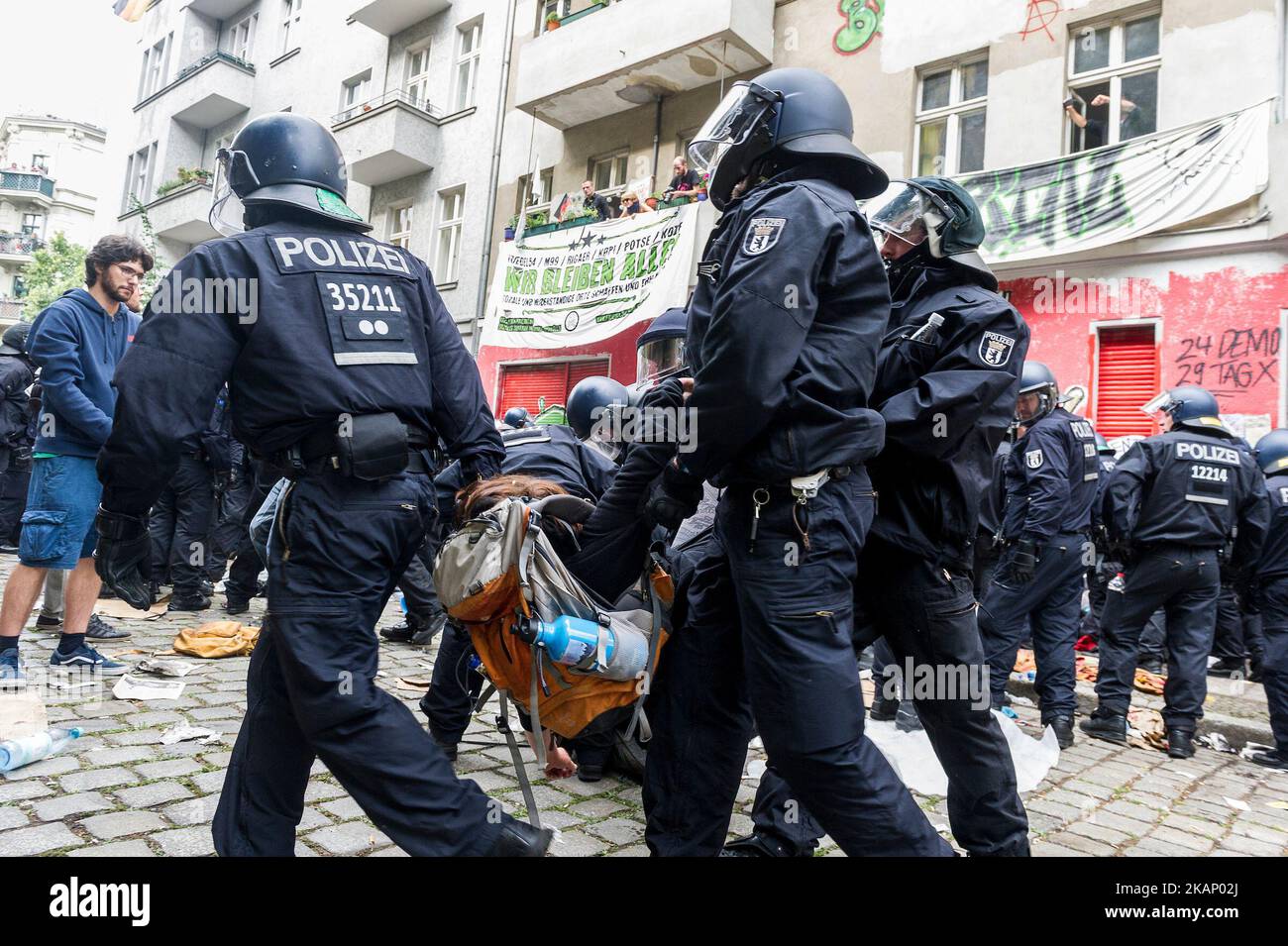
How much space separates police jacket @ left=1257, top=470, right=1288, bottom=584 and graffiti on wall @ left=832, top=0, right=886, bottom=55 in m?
8.82

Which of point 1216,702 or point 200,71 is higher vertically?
point 200,71

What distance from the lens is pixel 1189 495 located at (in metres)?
4.93

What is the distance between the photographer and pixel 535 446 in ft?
10.1

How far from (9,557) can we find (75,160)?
7709 centimetres

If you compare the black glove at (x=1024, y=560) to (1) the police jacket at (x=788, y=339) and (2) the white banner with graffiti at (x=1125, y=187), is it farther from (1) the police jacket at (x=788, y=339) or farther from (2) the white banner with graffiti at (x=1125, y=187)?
(2) the white banner with graffiti at (x=1125, y=187)

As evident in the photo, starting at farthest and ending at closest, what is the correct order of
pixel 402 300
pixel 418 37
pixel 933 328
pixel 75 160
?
pixel 75 160 → pixel 418 37 → pixel 933 328 → pixel 402 300

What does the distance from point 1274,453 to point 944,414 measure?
196 inches

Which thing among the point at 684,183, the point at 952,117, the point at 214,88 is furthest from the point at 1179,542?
the point at 214,88

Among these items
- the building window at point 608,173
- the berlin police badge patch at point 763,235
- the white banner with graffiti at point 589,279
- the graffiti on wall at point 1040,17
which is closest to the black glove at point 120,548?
the berlin police badge patch at point 763,235

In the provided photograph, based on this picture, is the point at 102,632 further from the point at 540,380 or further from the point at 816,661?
the point at 540,380

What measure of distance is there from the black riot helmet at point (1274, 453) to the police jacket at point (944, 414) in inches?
174

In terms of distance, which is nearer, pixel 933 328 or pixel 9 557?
pixel 933 328

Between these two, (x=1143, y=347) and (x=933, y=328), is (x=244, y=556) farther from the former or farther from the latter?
(x=1143, y=347)

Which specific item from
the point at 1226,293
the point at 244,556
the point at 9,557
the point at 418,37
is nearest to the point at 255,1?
the point at 418,37
